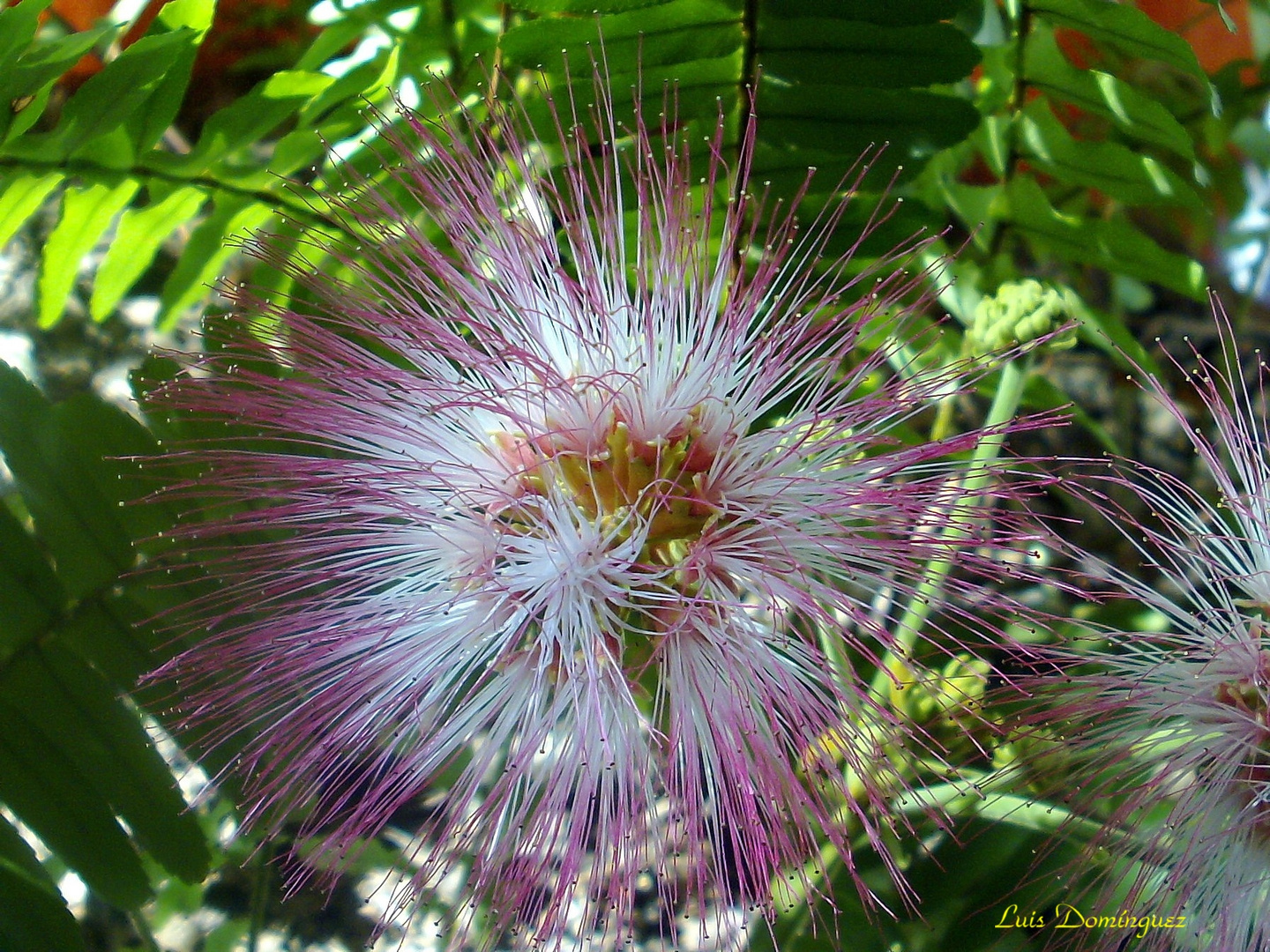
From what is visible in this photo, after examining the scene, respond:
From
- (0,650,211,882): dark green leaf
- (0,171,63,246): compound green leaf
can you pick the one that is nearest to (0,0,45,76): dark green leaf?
(0,171,63,246): compound green leaf

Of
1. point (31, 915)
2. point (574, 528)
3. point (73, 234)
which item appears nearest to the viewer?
point (574, 528)

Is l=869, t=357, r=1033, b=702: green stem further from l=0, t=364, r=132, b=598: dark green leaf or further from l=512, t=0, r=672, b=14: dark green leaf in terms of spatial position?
l=0, t=364, r=132, b=598: dark green leaf

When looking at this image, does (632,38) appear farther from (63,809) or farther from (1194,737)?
(63,809)

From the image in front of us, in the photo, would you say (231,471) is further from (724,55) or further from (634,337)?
(724,55)

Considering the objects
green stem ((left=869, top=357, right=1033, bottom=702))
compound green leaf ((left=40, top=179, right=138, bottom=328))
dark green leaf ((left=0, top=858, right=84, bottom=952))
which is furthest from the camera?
compound green leaf ((left=40, top=179, right=138, bottom=328))

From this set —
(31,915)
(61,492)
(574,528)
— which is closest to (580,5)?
(574,528)

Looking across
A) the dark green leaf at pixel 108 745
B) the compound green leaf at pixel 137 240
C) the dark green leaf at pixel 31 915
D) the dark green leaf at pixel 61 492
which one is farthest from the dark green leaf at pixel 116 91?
the dark green leaf at pixel 31 915
